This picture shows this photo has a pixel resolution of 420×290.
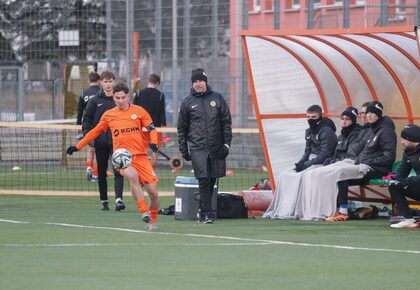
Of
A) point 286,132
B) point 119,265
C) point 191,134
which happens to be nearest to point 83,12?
point 286,132

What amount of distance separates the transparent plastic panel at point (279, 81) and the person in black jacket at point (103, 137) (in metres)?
2.09

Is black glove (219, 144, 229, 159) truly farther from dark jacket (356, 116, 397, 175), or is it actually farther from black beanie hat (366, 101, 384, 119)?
black beanie hat (366, 101, 384, 119)

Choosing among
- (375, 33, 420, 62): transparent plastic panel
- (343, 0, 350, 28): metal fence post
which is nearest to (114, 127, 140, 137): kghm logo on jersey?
(375, 33, 420, 62): transparent plastic panel

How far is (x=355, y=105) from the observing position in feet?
68.5

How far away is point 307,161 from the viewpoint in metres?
19.7

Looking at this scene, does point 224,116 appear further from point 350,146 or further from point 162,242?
point 162,242

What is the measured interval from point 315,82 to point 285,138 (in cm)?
91

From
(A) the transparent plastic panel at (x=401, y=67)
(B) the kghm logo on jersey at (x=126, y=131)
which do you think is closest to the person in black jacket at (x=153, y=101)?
(A) the transparent plastic panel at (x=401, y=67)

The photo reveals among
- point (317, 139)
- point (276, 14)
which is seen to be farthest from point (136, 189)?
point (276, 14)

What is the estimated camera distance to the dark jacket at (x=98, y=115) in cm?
2050

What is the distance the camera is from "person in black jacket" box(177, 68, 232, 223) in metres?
18.0

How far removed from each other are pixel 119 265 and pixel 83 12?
25702mm

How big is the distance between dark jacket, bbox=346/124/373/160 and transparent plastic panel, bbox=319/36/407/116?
1364 mm

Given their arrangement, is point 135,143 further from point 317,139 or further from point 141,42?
point 141,42
